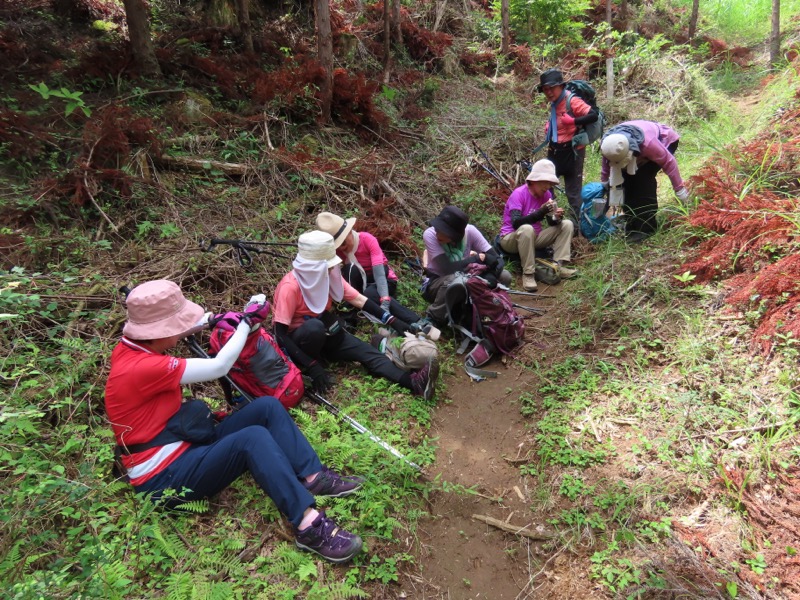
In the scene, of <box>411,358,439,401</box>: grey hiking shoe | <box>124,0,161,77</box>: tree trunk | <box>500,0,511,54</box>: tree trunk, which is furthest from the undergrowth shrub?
<box>500,0,511,54</box>: tree trunk

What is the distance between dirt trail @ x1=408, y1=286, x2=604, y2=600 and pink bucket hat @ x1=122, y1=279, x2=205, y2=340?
79.5 inches

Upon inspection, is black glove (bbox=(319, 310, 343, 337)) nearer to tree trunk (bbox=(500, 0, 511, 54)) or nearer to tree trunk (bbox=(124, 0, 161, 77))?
tree trunk (bbox=(124, 0, 161, 77))

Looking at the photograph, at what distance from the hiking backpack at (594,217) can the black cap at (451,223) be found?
2.15m

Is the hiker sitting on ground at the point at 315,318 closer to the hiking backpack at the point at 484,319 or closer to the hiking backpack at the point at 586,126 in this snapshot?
the hiking backpack at the point at 484,319

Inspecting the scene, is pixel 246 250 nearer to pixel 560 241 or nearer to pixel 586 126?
pixel 560 241

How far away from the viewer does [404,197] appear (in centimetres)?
664

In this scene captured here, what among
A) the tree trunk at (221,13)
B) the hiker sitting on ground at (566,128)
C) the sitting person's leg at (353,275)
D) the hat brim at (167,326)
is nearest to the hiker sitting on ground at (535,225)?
the hiker sitting on ground at (566,128)

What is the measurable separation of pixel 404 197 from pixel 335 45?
16.8 feet

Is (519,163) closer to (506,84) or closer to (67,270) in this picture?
(506,84)

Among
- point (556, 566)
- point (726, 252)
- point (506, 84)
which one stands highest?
point (506, 84)

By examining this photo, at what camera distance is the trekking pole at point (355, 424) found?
123 inches

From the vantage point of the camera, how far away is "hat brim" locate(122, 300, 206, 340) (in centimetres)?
247

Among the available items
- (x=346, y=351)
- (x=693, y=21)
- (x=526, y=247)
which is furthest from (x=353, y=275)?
(x=693, y=21)

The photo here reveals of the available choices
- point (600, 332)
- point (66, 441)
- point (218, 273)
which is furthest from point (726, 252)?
point (66, 441)
